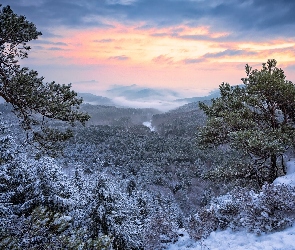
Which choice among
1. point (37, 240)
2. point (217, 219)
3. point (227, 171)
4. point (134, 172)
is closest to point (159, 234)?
point (217, 219)

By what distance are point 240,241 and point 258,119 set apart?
30.1 ft

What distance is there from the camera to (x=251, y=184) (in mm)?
15430

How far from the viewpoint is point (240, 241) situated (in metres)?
8.20

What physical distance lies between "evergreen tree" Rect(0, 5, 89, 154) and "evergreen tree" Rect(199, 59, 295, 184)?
8.05 m

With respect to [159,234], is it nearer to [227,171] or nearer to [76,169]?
[227,171]

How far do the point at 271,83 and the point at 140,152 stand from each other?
96.7m

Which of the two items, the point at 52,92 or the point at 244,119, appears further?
the point at 244,119

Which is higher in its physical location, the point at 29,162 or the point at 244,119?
the point at 244,119

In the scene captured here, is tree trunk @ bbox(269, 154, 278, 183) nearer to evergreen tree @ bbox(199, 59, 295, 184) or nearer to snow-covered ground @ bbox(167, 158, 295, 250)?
evergreen tree @ bbox(199, 59, 295, 184)

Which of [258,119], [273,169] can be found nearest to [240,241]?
[273,169]

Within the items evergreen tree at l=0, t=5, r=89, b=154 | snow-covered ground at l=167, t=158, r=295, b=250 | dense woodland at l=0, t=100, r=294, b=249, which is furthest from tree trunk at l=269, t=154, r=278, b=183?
evergreen tree at l=0, t=5, r=89, b=154

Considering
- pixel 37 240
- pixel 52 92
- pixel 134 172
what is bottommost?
pixel 134 172

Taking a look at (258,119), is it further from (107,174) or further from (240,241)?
(107,174)

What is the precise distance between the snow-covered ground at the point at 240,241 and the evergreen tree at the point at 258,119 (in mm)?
3022
